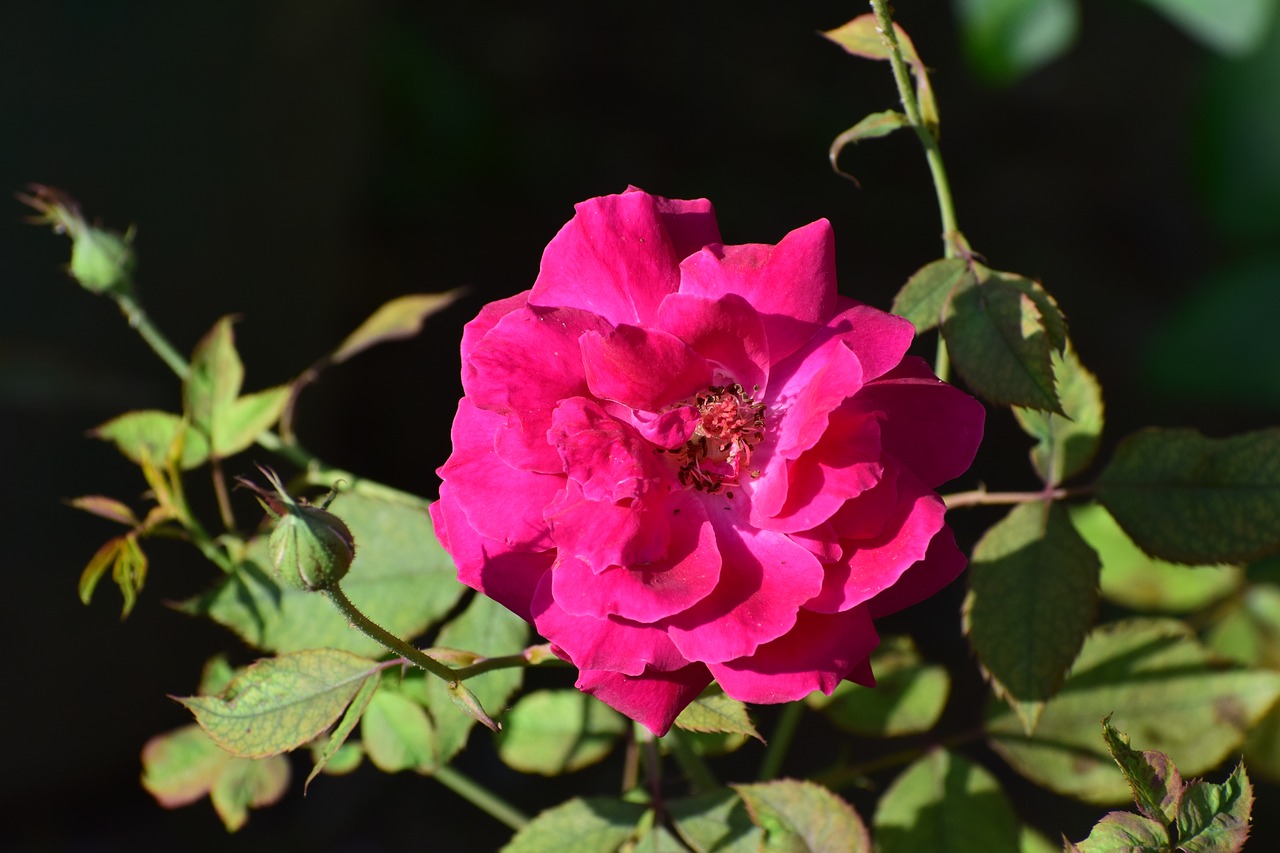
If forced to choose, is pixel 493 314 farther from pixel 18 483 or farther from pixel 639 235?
pixel 18 483

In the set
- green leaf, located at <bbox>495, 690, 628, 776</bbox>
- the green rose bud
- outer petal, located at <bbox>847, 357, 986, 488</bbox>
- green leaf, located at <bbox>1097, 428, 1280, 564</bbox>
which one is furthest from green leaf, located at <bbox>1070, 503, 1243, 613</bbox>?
the green rose bud

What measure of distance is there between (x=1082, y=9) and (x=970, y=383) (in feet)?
9.23

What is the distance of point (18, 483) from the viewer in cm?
197

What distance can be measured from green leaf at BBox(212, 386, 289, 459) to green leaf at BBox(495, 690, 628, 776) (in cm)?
33

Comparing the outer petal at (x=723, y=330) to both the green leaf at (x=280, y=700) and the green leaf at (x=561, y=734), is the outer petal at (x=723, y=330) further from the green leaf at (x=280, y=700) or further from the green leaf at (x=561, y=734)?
the green leaf at (x=561, y=734)

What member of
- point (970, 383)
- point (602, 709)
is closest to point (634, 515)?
point (970, 383)

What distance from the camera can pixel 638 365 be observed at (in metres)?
0.68

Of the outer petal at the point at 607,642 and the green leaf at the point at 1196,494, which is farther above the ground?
the outer petal at the point at 607,642

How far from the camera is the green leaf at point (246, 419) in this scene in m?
0.92

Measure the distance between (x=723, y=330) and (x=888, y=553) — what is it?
0.16 m

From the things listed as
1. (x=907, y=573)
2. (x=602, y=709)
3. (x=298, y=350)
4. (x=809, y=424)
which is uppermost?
(x=809, y=424)

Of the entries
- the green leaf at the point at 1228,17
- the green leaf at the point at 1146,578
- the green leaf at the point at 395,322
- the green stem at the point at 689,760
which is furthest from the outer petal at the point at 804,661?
the green leaf at the point at 1228,17

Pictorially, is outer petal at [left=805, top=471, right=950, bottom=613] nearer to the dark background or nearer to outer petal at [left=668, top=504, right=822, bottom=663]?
outer petal at [left=668, top=504, right=822, bottom=663]

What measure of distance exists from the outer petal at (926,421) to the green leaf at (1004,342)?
0.21ft
